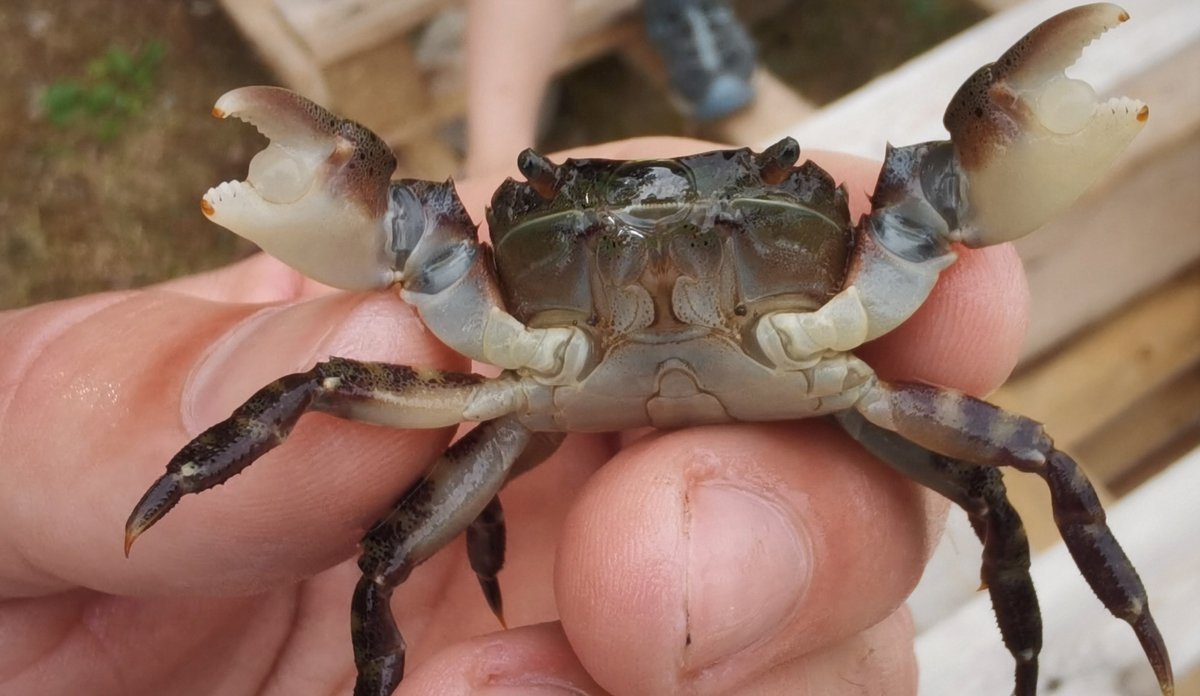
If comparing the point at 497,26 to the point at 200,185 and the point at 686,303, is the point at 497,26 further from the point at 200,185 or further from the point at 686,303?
the point at 686,303

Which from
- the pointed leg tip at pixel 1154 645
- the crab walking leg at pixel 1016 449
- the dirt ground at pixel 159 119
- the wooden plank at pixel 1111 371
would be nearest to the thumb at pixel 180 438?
the crab walking leg at pixel 1016 449

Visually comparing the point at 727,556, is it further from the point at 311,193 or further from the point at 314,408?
the point at 311,193

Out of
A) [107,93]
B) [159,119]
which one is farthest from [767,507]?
[107,93]

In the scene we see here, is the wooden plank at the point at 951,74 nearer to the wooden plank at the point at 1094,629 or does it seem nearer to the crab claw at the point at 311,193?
the wooden plank at the point at 1094,629

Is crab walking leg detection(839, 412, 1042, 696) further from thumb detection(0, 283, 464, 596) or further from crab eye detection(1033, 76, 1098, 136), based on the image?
thumb detection(0, 283, 464, 596)

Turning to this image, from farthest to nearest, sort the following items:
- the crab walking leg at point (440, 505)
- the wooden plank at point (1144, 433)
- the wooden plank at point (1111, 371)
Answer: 1. the wooden plank at point (1144, 433)
2. the wooden plank at point (1111, 371)
3. the crab walking leg at point (440, 505)

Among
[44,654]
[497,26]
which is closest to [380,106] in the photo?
[497,26]
